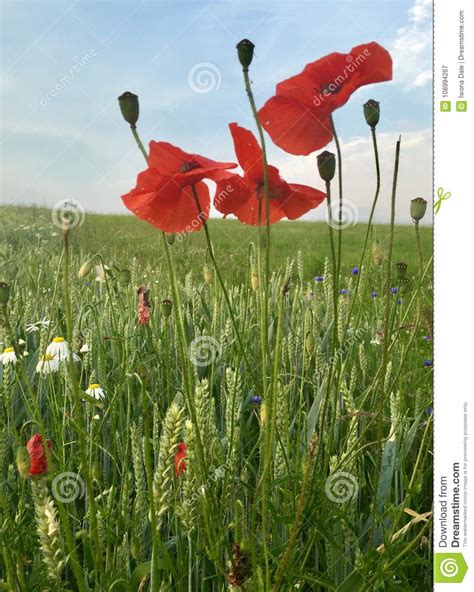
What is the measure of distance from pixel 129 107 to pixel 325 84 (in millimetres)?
163

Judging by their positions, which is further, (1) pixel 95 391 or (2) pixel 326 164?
(1) pixel 95 391

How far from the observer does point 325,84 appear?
540 mm

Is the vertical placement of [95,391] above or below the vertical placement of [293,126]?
below

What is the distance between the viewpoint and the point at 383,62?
0.54 m

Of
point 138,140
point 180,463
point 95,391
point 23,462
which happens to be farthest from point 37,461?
point 95,391

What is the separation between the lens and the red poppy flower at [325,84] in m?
0.54

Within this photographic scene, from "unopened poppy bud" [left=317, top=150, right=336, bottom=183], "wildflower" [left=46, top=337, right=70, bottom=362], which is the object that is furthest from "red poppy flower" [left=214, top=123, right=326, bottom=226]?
"wildflower" [left=46, top=337, right=70, bottom=362]

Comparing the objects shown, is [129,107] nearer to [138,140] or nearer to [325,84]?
[138,140]

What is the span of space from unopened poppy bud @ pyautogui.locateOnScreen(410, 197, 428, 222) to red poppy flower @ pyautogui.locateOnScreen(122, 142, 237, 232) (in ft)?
0.77

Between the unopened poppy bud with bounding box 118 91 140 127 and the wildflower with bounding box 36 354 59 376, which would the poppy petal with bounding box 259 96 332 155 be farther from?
the wildflower with bounding box 36 354 59 376

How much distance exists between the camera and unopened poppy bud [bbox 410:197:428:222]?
0.66 metres
